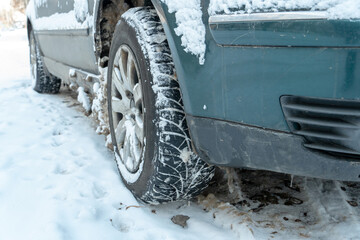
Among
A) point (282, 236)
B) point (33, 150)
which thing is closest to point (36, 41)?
point (33, 150)

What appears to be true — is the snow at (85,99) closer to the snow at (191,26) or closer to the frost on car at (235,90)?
the frost on car at (235,90)

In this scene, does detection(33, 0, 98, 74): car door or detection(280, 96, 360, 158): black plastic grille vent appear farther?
detection(33, 0, 98, 74): car door

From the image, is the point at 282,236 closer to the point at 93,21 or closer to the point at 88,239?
the point at 88,239

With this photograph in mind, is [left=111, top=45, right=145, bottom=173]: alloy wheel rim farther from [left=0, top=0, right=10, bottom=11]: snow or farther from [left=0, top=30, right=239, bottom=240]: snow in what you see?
[left=0, top=0, right=10, bottom=11]: snow

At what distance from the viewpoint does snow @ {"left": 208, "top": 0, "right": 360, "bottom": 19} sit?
3.32 ft

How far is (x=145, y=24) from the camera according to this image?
169cm

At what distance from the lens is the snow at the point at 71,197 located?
1.64 m

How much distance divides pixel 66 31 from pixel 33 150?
1032mm

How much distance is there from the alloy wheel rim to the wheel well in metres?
0.37

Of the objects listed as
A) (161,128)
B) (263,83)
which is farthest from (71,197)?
(263,83)

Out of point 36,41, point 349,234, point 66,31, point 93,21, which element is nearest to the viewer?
point 349,234

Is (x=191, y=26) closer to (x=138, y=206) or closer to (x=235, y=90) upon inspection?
(x=235, y=90)

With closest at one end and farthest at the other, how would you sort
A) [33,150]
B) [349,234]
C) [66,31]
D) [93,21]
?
[349,234] < [93,21] < [33,150] < [66,31]

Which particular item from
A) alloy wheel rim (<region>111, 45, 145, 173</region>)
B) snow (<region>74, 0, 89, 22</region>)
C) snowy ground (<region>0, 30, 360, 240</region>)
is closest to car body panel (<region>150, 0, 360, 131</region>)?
alloy wheel rim (<region>111, 45, 145, 173</region>)
